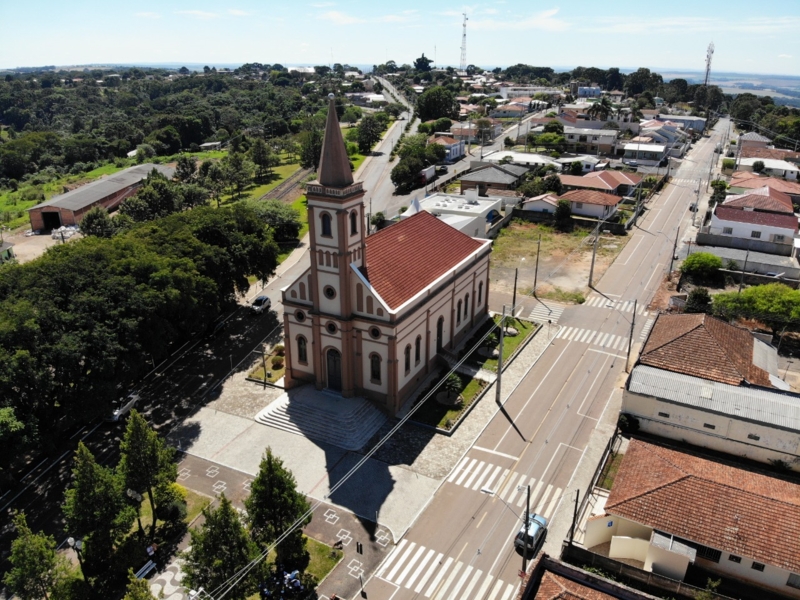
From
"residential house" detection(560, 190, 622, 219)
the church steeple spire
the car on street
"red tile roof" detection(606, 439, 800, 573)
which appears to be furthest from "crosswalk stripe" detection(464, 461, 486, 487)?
"residential house" detection(560, 190, 622, 219)

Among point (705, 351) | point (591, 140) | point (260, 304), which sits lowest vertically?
point (260, 304)

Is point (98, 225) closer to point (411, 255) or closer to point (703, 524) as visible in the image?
point (411, 255)

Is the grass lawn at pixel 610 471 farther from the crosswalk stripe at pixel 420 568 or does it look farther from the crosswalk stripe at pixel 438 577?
the crosswalk stripe at pixel 420 568

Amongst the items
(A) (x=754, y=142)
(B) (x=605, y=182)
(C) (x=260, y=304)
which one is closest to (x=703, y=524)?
(C) (x=260, y=304)

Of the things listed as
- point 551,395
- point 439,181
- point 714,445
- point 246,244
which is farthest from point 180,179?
point 714,445

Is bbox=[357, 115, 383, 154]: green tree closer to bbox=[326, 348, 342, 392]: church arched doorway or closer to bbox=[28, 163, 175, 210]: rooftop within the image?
bbox=[28, 163, 175, 210]: rooftop
